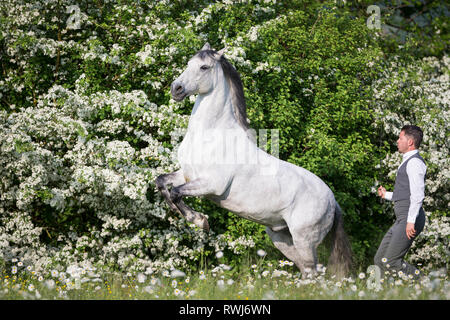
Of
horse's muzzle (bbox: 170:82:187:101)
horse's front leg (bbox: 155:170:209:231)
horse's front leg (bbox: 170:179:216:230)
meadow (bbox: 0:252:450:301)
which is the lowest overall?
meadow (bbox: 0:252:450:301)

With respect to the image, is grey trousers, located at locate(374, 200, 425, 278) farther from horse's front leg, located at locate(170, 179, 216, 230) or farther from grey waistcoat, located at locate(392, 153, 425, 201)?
horse's front leg, located at locate(170, 179, 216, 230)

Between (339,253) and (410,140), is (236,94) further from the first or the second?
(339,253)

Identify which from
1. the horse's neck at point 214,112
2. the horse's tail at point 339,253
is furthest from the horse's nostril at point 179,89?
the horse's tail at point 339,253

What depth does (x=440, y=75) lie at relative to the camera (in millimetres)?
13258

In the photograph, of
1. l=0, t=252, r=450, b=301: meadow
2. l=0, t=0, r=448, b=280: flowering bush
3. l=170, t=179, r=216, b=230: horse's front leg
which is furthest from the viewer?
l=0, t=0, r=448, b=280: flowering bush

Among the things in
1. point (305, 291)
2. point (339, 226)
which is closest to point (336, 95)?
point (339, 226)

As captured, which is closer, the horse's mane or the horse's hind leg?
the horse's mane

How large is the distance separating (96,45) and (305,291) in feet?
18.0

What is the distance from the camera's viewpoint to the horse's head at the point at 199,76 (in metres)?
4.48

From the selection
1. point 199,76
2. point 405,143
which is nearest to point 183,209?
point 199,76

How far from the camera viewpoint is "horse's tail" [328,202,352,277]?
A: 5.32 meters

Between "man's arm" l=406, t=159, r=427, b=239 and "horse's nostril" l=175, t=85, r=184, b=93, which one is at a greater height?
"horse's nostril" l=175, t=85, r=184, b=93

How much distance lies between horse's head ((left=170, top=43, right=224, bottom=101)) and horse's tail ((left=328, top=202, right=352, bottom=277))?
2112 millimetres

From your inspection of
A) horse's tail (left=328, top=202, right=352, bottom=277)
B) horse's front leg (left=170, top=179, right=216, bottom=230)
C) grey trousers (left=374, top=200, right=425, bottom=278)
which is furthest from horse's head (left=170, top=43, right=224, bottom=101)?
grey trousers (left=374, top=200, right=425, bottom=278)
